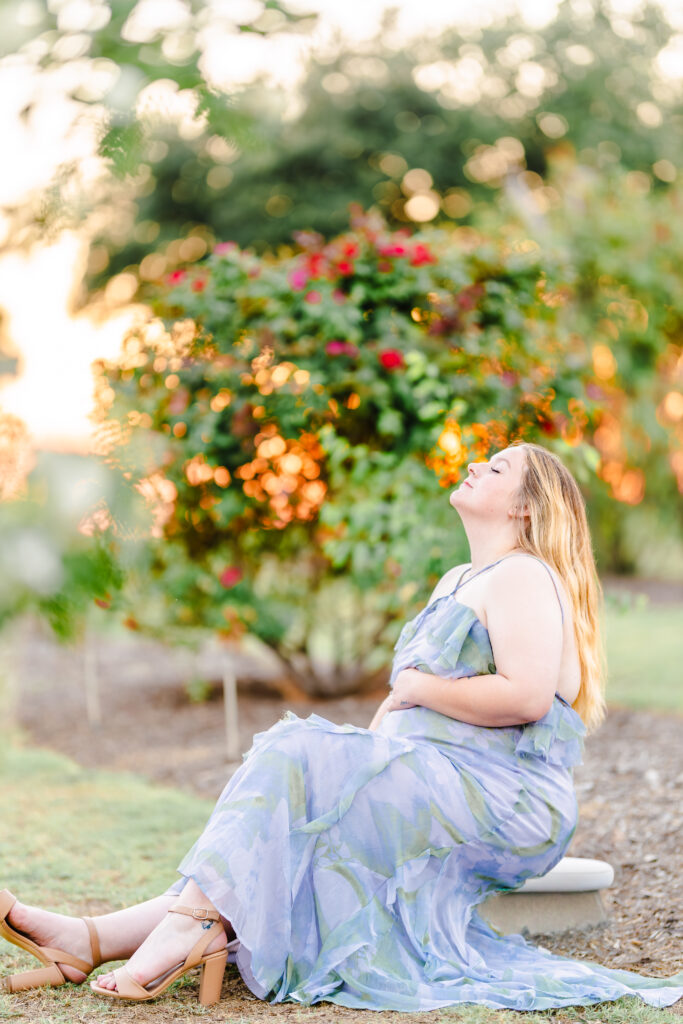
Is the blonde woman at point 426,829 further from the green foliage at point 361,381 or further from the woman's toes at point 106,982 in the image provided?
the green foliage at point 361,381

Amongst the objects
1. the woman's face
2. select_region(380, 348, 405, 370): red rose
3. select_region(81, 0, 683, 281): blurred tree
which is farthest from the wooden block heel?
select_region(81, 0, 683, 281): blurred tree

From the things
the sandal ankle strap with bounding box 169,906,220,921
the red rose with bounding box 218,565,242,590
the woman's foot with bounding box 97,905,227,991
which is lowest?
the red rose with bounding box 218,565,242,590

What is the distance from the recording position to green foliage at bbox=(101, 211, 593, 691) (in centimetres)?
419

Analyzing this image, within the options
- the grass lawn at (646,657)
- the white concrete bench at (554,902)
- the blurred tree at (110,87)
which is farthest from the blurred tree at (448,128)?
the blurred tree at (110,87)

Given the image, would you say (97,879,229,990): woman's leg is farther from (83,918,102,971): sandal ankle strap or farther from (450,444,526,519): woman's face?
(450,444,526,519): woman's face

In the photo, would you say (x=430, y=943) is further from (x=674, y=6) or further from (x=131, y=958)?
(x=674, y=6)

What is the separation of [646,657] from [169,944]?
573cm

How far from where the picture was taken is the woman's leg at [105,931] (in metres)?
2.14

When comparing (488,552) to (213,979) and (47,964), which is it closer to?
(213,979)

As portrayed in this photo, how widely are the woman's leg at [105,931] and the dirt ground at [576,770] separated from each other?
575mm

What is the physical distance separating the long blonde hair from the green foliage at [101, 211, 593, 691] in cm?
156

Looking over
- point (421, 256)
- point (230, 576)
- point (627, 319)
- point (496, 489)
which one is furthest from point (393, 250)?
point (627, 319)

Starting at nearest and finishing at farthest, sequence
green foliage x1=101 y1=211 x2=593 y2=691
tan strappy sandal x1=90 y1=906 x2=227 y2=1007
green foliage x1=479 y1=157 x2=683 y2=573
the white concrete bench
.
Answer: tan strappy sandal x1=90 y1=906 x2=227 y2=1007 < the white concrete bench < green foliage x1=101 y1=211 x2=593 y2=691 < green foliage x1=479 y1=157 x2=683 y2=573

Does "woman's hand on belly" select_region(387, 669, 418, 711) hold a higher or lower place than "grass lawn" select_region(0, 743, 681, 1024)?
higher
